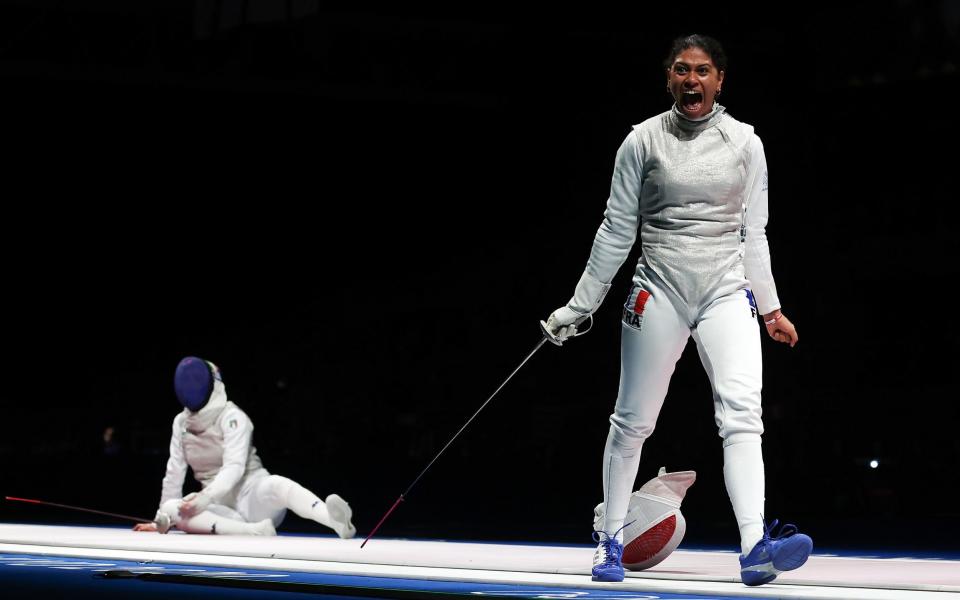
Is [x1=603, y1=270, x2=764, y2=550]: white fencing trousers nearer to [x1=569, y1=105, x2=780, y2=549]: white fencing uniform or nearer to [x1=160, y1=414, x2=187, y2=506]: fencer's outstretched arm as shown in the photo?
[x1=569, y1=105, x2=780, y2=549]: white fencing uniform

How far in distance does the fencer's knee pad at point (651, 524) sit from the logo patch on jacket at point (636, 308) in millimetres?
440

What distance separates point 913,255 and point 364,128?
516 centimetres

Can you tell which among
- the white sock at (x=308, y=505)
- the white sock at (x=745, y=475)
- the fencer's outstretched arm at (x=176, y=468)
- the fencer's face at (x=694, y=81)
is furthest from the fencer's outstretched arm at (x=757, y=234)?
the fencer's outstretched arm at (x=176, y=468)

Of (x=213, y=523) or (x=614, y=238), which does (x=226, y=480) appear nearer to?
(x=213, y=523)

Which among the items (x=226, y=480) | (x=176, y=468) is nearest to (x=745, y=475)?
(x=226, y=480)

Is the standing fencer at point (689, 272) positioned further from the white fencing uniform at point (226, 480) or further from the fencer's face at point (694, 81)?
the white fencing uniform at point (226, 480)

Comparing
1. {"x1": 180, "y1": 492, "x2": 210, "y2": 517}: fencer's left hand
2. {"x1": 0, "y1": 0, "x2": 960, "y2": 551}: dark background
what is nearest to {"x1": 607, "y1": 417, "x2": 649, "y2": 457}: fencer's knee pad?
{"x1": 180, "y1": 492, "x2": 210, "y2": 517}: fencer's left hand

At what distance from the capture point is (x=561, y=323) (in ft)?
10.5

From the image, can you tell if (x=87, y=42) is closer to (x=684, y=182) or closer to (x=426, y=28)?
(x=426, y=28)

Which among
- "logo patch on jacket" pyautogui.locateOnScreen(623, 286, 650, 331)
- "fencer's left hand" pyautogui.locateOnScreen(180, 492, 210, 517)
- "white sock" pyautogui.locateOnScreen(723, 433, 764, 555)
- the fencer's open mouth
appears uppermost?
the fencer's open mouth

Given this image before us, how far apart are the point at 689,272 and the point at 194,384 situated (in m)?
2.89

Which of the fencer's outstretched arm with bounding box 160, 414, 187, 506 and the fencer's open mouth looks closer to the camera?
the fencer's open mouth

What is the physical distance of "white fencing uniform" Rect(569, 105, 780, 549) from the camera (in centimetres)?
301

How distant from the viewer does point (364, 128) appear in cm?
1295
